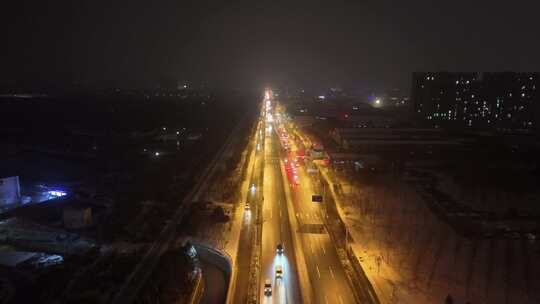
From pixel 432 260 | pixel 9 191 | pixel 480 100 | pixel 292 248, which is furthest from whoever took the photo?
pixel 480 100

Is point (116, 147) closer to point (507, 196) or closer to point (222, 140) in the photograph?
point (222, 140)

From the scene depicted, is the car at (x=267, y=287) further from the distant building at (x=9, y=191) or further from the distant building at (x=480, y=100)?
the distant building at (x=480, y=100)

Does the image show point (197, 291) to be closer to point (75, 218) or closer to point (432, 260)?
point (75, 218)

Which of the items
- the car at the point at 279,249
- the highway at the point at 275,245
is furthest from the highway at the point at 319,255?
the car at the point at 279,249

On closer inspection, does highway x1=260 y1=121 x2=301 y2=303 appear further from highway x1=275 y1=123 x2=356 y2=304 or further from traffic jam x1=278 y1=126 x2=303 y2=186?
traffic jam x1=278 y1=126 x2=303 y2=186

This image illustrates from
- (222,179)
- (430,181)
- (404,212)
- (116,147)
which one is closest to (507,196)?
(430,181)

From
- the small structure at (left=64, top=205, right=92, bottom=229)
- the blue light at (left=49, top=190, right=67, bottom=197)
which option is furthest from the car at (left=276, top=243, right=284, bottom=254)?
the blue light at (left=49, top=190, right=67, bottom=197)

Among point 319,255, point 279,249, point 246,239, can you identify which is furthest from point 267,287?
point 246,239
